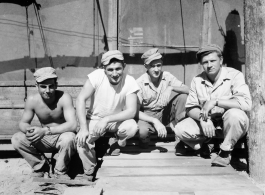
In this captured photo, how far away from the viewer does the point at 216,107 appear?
4.11 metres

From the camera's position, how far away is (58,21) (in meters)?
6.10

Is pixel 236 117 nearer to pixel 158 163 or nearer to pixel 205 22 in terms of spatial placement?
pixel 158 163

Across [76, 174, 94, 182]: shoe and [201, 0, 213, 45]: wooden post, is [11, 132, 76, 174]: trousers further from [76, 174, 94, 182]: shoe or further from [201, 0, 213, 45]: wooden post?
[201, 0, 213, 45]: wooden post

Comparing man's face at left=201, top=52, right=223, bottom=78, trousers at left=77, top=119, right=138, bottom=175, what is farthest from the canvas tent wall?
trousers at left=77, top=119, right=138, bottom=175

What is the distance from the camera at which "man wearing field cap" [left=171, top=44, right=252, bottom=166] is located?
385 cm

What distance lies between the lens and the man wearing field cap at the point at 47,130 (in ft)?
13.2

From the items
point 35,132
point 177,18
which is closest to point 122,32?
point 177,18

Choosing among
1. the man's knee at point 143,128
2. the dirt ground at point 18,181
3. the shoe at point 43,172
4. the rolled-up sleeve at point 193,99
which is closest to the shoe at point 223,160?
the rolled-up sleeve at point 193,99

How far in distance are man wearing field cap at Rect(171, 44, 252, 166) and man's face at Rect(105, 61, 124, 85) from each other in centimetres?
94

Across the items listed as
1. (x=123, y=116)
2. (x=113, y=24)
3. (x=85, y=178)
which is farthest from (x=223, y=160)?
(x=113, y=24)

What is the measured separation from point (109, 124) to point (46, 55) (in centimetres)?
259

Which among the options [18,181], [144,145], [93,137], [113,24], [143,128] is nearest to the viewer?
[93,137]

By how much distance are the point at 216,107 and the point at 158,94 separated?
919 mm

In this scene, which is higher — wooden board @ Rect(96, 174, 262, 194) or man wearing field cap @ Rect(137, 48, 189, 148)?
man wearing field cap @ Rect(137, 48, 189, 148)
